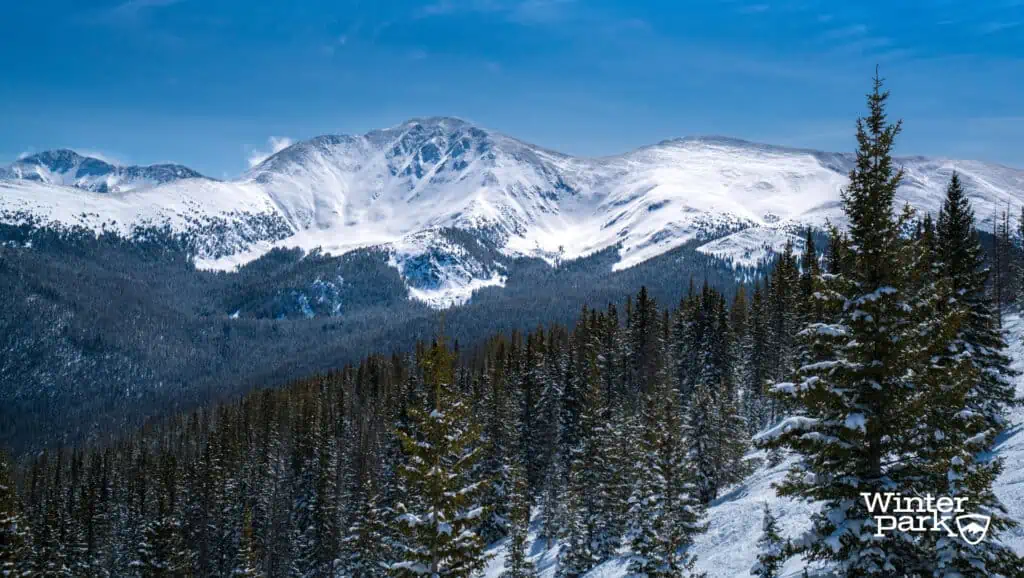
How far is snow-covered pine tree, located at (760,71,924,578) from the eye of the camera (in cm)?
1489

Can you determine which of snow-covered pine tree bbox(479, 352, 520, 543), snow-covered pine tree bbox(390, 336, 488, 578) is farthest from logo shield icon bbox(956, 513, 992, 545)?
snow-covered pine tree bbox(479, 352, 520, 543)

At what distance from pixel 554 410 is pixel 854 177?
5443 cm

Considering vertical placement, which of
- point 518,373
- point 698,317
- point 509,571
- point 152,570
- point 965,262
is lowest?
point 152,570

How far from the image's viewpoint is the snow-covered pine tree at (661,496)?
28.1 meters

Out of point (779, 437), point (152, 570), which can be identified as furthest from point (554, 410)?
point (779, 437)

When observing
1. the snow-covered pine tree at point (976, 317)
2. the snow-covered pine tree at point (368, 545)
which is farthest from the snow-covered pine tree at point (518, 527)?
the snow-covered pine tree at point (976, 317)

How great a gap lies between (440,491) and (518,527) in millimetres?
22568

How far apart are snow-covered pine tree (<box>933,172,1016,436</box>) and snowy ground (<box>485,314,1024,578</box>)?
2150 mm

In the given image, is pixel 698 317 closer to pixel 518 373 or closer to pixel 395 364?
pixel 518 373

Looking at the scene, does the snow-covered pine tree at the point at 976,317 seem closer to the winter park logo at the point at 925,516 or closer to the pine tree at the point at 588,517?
the winter park logo at the point at 925,516

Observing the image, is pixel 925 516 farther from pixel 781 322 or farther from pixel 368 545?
pixel 781 322

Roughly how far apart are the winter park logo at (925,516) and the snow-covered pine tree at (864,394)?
188 mm

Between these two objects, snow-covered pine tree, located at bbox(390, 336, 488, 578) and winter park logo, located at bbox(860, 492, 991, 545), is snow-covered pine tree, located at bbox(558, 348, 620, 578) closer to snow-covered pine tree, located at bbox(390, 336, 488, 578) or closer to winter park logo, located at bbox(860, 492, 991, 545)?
snow-covered pine tree, located at bbox(390, 336, 488, 578)

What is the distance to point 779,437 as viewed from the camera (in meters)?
16.3
